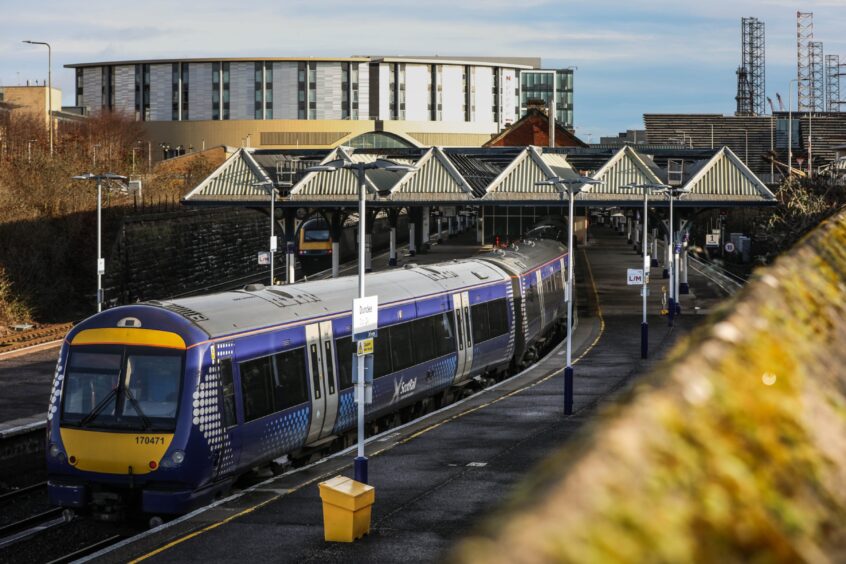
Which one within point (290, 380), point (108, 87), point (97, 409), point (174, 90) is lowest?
point (97, 409)

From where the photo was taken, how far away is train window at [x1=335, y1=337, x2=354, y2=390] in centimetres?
2227

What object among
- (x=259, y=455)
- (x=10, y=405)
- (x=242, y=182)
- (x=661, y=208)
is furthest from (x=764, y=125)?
(x=259, y=455)

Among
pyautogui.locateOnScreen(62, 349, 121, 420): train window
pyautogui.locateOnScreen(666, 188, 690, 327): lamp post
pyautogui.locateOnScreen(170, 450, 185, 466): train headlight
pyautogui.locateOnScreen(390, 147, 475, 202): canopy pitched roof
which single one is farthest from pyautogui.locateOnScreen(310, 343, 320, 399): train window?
pyautogui.locateOnScreen(390, 147, 475, 202): canopy pitched roof

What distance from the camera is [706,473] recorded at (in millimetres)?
3143

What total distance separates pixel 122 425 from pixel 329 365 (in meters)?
4.98

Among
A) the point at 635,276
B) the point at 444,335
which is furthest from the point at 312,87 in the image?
the point at 444,335

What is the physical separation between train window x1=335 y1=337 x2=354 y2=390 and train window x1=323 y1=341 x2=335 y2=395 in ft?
0.97

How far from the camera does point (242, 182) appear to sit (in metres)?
58.2

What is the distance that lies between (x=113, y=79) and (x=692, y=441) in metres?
158

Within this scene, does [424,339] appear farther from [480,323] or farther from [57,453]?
[57,453]

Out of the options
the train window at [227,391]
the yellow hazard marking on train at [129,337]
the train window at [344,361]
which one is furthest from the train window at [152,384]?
the train window at [344,361]

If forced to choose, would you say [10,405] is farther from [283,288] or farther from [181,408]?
[181,408]

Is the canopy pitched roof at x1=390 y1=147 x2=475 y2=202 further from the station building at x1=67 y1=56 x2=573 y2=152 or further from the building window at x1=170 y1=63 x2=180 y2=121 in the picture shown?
the building window at x1=170 y1=63 x2=180 y2=121

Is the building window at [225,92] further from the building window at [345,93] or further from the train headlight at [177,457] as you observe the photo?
the train headlight at [177,457]
